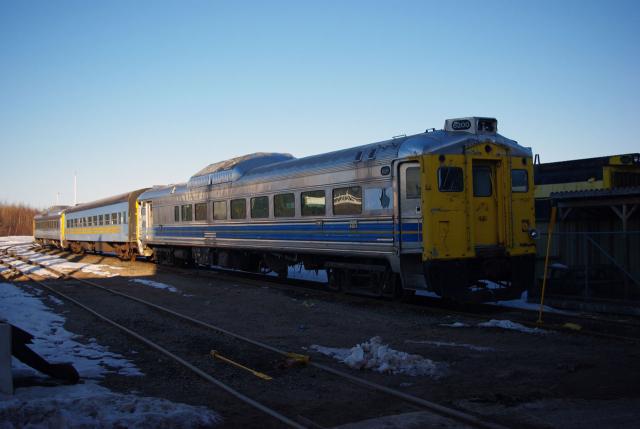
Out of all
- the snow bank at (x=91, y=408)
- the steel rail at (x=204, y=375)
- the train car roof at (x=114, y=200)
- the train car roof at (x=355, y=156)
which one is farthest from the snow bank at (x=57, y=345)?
the train car roof at (x=114, y=200)

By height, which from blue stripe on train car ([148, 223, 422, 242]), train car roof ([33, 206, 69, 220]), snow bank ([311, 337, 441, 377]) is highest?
train car roof ([33, 206, 69, 220])

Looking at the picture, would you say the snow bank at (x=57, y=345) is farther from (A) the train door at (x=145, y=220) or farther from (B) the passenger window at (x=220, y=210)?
(A) the train door at (x=145, y=220)

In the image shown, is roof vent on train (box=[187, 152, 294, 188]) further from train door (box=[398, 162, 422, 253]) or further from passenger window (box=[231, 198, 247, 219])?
train door (box=[398, 162, 422, 253])

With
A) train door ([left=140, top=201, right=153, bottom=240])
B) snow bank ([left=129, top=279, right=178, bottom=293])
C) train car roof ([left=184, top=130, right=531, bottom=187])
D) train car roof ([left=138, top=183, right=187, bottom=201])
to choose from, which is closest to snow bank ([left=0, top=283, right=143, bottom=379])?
snow bank ([left=129, top=279, right=178, bottom=293])

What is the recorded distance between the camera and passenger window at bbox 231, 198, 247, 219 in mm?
17875

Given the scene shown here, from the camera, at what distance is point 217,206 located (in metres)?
19.7

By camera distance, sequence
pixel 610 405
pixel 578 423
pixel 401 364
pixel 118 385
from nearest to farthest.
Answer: pixel 578 423, pixel 610 405, pixel 118 385, pixel 401 364

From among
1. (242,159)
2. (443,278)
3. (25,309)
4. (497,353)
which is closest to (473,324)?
(443,278)

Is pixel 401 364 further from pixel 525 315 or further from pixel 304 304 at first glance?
pixel 304 304

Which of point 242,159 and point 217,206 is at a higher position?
point 242,159

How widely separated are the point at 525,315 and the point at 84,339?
26.0 ft

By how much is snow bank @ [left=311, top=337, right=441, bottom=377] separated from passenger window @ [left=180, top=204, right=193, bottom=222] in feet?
49.2

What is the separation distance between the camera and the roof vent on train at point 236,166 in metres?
18.8

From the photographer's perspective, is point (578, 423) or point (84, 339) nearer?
point (578, 423)
